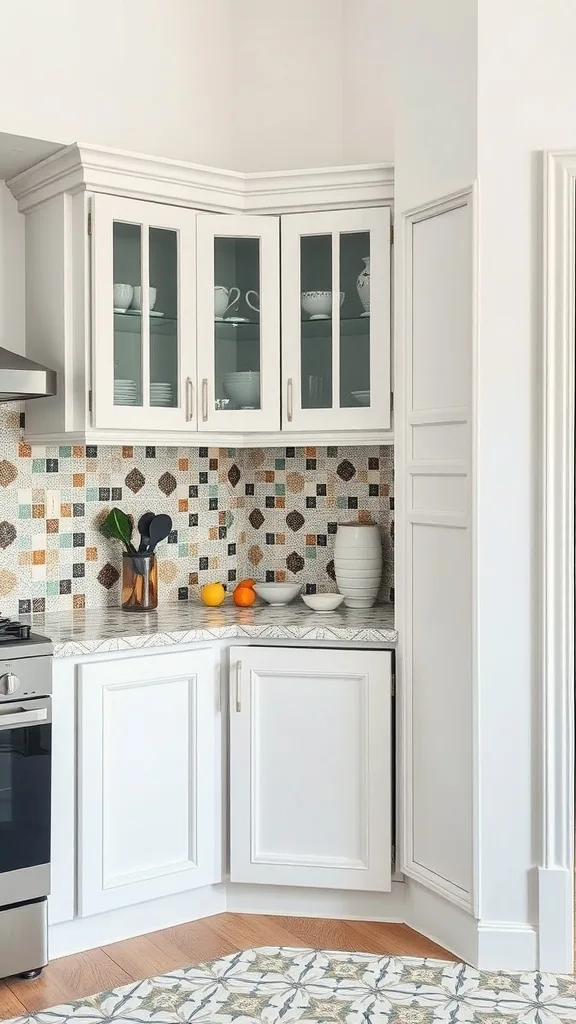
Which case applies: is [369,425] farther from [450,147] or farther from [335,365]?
[450,147]

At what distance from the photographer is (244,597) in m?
3.49

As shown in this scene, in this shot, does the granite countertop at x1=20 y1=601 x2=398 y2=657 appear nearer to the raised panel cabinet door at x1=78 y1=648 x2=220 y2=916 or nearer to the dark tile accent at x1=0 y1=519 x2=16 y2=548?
the raised panel cabinet door at x1=78 y1=648 x2=220 y2=916

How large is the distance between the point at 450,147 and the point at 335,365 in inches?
29.8

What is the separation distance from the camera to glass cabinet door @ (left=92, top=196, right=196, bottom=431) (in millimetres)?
3045

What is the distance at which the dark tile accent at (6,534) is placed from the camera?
3244 mm

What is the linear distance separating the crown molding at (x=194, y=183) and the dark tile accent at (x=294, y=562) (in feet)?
3.96

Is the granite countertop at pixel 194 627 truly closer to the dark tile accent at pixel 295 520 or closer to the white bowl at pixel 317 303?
the dark tile accent at pixel 295 520

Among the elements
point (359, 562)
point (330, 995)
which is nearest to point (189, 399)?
point (359, 562)

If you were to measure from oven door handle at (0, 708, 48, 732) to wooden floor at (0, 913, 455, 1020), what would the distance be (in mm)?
694

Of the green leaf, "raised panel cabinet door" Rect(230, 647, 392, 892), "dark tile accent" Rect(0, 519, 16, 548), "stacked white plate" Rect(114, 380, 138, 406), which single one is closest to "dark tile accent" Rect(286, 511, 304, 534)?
the green leaf

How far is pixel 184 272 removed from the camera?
10.5 feet

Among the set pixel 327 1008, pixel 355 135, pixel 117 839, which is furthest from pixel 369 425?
pixel 327 1008

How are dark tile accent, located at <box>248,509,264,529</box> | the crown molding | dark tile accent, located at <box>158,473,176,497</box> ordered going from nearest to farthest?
the crown molding < dark tile accent, located at <box>158,473,176,497</box> < dark tile accent, located at <box>248,509,264,529</box>

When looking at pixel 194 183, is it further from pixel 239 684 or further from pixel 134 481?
pixel 239 684
